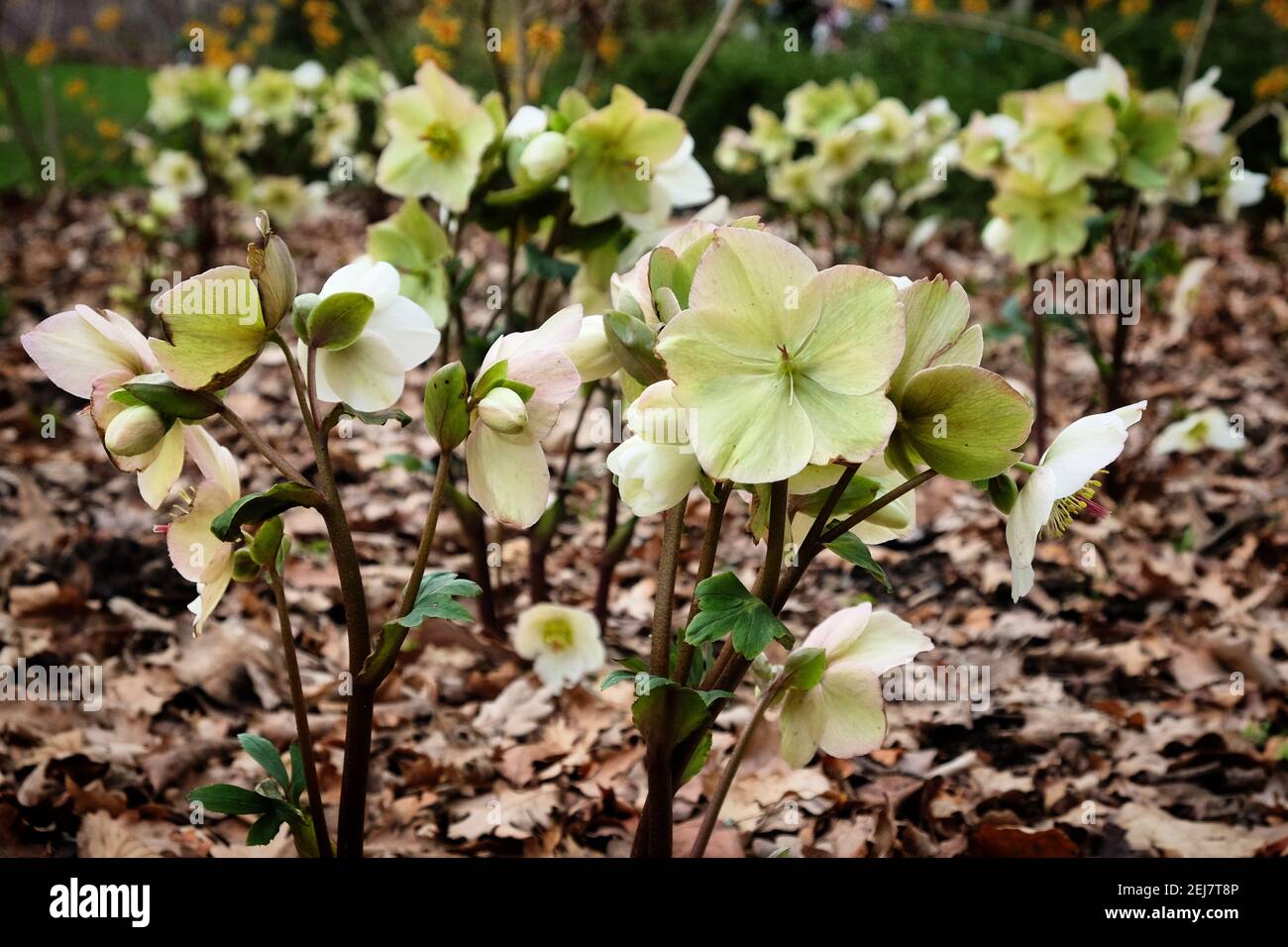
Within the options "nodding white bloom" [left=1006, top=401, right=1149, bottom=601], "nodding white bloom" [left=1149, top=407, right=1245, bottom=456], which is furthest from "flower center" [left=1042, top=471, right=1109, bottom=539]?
"nodding white bloom" [left=1149, top=407, right=1245, bottom=456]

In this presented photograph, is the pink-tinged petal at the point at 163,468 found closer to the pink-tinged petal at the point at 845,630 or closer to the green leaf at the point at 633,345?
the green leaf at the point at 633,345

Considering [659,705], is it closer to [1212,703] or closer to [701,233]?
[701,233]

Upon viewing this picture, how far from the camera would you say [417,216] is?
1.88 m

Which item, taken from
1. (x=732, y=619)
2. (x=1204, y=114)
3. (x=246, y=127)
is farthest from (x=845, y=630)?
(x=246, y=127)

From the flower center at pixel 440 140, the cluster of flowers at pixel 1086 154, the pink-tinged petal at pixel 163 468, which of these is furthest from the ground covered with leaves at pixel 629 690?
the pink-tinged petal at pixel 163 468

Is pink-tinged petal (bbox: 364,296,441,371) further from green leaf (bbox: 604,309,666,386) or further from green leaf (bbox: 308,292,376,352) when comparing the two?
green leaf (bbox: 604,309,666,386)

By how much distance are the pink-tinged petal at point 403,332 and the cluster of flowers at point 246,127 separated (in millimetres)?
2397

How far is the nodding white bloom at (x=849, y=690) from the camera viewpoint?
3.41ft

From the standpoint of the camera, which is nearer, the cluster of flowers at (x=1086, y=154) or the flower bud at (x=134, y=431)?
the flower bud at (x=134, y=431)

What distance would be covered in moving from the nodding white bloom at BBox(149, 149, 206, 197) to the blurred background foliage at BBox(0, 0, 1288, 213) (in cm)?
56

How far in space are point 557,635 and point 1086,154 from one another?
1.60 m

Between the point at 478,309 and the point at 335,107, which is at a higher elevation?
the point at 335,107
